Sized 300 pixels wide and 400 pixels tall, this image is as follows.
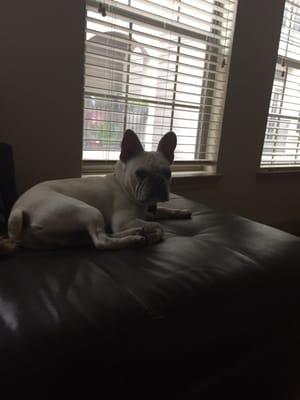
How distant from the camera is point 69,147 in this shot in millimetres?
1585

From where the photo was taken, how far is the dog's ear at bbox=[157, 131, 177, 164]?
117 centimetres

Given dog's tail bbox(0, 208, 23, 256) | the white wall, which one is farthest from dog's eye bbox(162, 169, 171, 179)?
the white wall

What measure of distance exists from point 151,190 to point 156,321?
1.62 ft

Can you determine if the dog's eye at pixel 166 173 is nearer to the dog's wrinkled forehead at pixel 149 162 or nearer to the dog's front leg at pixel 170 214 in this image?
the dog's wrinkled forehead at pixel 149 162

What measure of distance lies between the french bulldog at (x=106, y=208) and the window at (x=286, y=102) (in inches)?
67.1

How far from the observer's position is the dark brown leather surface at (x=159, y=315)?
537 millimetres

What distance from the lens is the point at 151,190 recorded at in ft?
3.42

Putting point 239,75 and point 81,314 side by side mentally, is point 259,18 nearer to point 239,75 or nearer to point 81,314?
point 239,75

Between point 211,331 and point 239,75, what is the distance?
193 cm

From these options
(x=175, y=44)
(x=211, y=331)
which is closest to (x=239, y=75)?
(x=175, y=44)

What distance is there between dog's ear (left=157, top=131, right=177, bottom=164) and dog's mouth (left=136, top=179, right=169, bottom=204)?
0.50 ft

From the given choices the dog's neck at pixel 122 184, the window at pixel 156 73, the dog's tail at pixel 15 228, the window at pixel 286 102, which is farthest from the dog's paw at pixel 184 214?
the window at pixel 286 102

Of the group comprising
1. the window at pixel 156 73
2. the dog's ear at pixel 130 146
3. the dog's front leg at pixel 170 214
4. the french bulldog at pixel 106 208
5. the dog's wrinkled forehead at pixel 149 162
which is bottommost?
the dog's front leg at pixel 170 214

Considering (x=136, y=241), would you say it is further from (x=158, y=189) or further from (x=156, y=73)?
(x=156, y=73)
